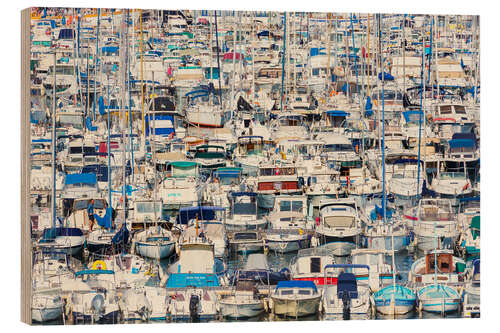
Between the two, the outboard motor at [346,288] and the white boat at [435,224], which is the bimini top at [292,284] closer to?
the outboard motor at [346,288]

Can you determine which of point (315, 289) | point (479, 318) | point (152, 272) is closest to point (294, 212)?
point (315, 289)

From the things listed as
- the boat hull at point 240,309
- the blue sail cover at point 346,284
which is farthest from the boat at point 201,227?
the blue sail cover at point 346,284

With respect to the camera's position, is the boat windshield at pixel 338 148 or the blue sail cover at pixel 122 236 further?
the boat windshield at pixel 338 148

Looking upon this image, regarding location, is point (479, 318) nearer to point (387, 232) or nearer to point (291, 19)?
point (387, 232)

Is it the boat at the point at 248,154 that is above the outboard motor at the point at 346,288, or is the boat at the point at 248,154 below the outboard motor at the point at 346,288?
above

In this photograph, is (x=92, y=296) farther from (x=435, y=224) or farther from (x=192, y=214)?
(x=435, y=224)

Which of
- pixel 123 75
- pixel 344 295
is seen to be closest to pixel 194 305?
pixel 344 295
